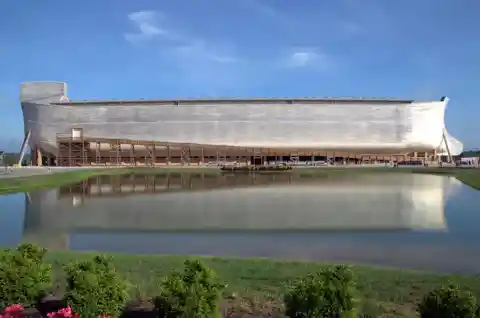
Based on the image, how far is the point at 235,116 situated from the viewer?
87.3m

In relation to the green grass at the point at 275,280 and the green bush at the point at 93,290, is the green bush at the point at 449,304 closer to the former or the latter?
the green grass at the point at 275,280

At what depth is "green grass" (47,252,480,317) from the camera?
567cm

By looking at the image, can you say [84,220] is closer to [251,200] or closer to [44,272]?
[251,200]

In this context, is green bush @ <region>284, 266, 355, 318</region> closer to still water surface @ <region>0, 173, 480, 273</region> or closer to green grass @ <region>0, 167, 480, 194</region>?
still water surface @ <region>0, 173, 480, 273</region>

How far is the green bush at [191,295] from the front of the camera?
416cm

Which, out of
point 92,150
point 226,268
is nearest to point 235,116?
point 92,150

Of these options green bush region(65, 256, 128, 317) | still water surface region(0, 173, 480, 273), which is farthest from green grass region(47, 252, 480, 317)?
green bush region(65, 256, 128, 317)

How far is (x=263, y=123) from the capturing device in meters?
87.1

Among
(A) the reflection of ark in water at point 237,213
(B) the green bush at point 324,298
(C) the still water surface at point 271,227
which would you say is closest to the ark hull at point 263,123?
(A) the reflection of ark in water at point 237,213

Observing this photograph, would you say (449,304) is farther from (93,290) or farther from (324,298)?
(93,290)

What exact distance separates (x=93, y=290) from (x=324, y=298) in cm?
213

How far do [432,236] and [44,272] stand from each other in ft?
29.2

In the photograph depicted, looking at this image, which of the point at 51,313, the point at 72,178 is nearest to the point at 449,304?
the point at 51,313

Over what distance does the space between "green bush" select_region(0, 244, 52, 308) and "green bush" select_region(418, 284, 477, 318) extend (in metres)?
4.00
